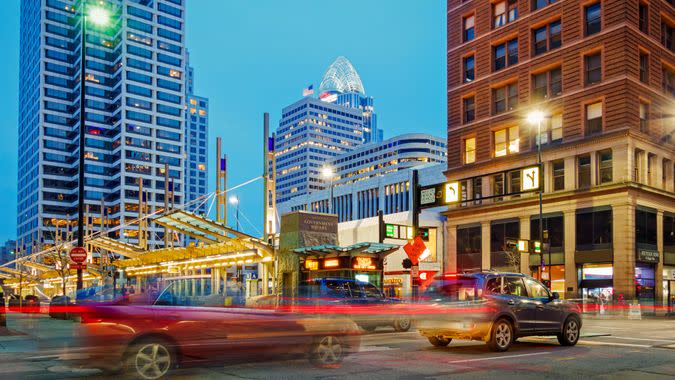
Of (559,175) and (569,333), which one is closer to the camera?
(569,333)

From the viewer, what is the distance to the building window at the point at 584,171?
45.8 m

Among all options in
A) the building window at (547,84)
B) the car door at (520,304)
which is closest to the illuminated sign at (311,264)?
the car door at (520,304)

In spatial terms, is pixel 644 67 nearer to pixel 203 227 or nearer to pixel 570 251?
pixel 570 251

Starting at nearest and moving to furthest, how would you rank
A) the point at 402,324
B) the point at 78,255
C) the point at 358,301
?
1. the point at 358,301
2. the point at 402,324
3. the point at 78,255

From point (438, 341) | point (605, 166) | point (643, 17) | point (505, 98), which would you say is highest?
point (643, 17)

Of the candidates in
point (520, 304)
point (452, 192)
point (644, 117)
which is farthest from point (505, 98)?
point (520, 304)

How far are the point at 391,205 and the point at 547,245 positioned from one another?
8422cm

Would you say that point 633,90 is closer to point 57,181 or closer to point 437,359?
point 437,359

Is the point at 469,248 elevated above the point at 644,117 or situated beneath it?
situated beneath

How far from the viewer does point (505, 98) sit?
52531 mm

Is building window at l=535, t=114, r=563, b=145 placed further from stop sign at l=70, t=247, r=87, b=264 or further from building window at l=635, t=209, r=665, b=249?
stop sign at l=70, t=247, r=87, b=264

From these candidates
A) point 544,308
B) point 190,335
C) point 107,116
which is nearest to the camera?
point 190,335

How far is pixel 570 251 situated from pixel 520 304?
Answer: 33.1 metres

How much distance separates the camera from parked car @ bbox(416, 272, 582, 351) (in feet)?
48.4
